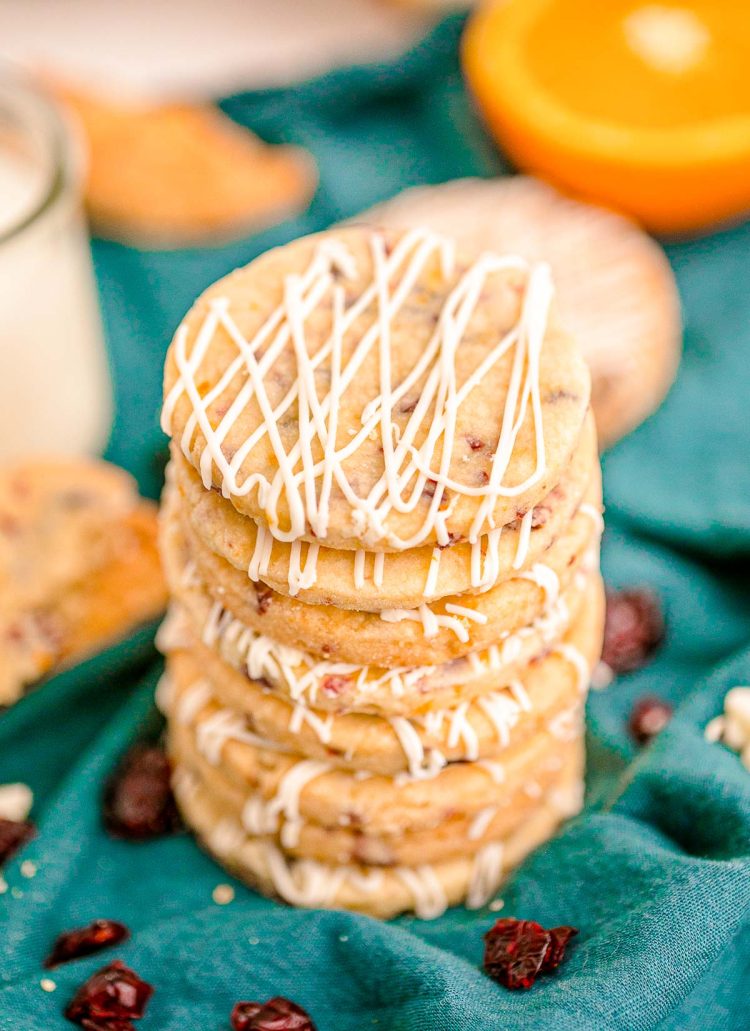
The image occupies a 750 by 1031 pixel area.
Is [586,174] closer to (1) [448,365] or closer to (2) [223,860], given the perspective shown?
(1) [448,365]

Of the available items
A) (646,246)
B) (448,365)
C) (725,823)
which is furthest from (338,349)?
(646,246)

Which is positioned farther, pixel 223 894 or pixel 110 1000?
pixel 223 894

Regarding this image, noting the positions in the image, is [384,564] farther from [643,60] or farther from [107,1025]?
[643,60]

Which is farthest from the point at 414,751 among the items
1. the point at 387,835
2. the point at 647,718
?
the point at 647,718

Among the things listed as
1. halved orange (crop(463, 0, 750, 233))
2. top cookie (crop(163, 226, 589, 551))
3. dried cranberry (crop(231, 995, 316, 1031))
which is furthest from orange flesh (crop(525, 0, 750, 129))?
dried cranberry (crop(231, 995, 316, 1031))

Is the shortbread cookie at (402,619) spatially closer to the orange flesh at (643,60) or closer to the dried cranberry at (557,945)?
the dried cranberry at (557,945)

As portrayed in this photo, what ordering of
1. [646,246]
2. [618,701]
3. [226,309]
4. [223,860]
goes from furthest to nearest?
A: [646,246]
[618,701]
[223,860]
[226,309]

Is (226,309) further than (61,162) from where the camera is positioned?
No
